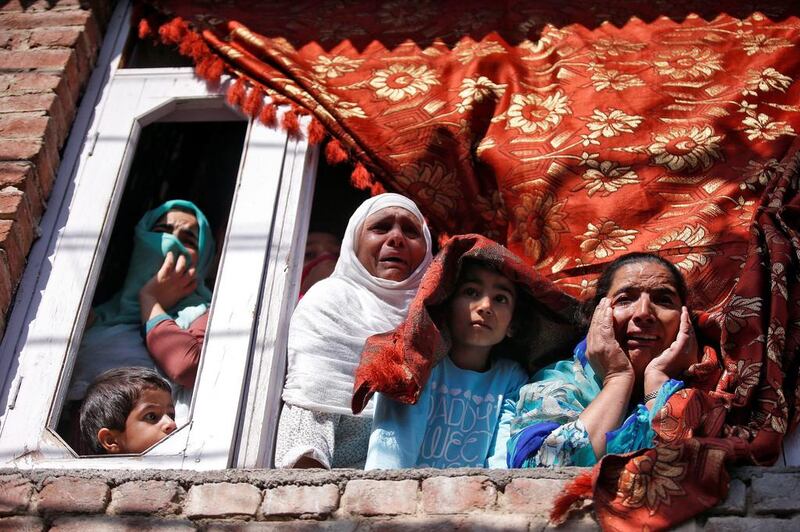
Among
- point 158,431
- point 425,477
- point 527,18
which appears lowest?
point 158,431

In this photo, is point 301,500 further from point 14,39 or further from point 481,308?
point 14,39

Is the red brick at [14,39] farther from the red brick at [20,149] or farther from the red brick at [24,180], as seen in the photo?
the red brick at [24,180]

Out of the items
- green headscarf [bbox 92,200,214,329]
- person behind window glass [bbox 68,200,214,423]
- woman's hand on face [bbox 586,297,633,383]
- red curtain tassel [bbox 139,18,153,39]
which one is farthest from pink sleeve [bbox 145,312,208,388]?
red curtain tassel [bbox 139,18,153,39]

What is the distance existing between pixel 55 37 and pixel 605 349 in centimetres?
268

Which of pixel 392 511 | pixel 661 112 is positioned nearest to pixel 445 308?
pixel 392 511

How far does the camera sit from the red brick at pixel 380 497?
11.1 ft

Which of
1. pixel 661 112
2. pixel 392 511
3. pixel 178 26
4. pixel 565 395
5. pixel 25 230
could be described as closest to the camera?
pixel 392 511

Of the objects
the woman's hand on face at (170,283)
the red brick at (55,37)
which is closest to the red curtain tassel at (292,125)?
the woman's hand on face at (170,283)

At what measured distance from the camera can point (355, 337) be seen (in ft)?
13.6

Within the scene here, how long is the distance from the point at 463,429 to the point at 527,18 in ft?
7.04

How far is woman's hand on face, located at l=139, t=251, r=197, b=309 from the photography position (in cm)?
471

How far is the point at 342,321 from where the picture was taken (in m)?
4.20

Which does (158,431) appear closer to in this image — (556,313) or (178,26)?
(556,313)

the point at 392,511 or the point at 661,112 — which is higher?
the point at 661,112
